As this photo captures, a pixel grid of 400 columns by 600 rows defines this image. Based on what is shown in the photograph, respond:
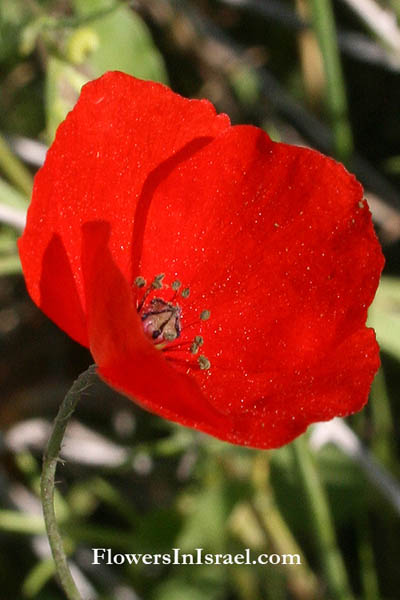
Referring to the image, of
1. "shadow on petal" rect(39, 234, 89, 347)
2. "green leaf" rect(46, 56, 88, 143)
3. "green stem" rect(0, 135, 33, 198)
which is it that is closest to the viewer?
"shadow on petal" rect(39, 234, 89, 347)

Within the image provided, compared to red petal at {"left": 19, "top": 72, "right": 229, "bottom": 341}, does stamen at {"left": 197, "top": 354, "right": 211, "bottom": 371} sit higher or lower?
lower

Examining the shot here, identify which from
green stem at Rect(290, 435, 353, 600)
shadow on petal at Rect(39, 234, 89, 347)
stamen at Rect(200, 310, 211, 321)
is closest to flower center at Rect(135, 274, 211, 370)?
stamen at Rect(200, 310, 211, 321)

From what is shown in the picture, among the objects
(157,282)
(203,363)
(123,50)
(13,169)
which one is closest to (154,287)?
(157,282)

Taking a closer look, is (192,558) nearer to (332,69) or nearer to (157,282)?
(157,282)

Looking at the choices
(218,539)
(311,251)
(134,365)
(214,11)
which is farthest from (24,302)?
(134,365)

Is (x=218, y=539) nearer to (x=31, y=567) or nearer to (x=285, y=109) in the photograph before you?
(x=31, y=567)

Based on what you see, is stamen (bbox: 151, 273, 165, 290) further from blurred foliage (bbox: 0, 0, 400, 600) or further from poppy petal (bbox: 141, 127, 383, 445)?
blurred foliage (bbox: 0, 0, 400, 600)

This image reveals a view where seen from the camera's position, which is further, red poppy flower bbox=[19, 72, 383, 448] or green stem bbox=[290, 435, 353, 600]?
green stem bbox=[290, 435, 353, 600]

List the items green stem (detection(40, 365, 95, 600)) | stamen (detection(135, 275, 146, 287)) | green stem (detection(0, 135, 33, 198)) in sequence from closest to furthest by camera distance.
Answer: green stem (detection(40, 365, 95, 600)) < stamen (detection(135, 275, 146, 287)) < green stem (detection(0, 135, 33, 198))
